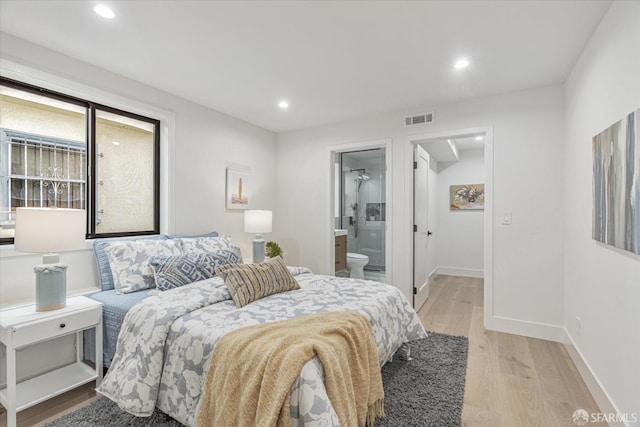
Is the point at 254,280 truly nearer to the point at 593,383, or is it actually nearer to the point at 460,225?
the point at 593,383

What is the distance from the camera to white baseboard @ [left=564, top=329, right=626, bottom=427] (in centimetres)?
181

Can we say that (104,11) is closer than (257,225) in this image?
Yes

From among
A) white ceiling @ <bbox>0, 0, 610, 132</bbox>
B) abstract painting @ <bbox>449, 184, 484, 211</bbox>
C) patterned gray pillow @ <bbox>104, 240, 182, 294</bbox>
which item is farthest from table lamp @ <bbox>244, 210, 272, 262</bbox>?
abstract painting @ <bbox>449, 184, 484, 211</bbox>

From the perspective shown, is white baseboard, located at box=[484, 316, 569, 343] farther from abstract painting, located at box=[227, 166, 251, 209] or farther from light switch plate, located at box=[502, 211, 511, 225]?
abstract painting, located at box=[227, 166, 251, 209]

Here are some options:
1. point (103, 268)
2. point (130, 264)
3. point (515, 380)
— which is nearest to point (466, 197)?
point (515, 380)

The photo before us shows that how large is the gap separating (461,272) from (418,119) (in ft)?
12.1

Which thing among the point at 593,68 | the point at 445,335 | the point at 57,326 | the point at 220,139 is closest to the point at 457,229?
the point at 445,335

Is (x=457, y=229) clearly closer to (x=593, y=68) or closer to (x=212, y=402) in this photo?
(x=593, y=68)

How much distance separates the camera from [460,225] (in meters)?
6.16

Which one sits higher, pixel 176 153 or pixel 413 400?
pixel 176 153

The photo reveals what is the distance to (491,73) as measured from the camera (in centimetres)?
281

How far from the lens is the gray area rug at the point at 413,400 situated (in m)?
1.82

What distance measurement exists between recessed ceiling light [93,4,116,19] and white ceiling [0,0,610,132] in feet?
0.13

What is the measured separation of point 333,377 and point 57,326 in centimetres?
183
